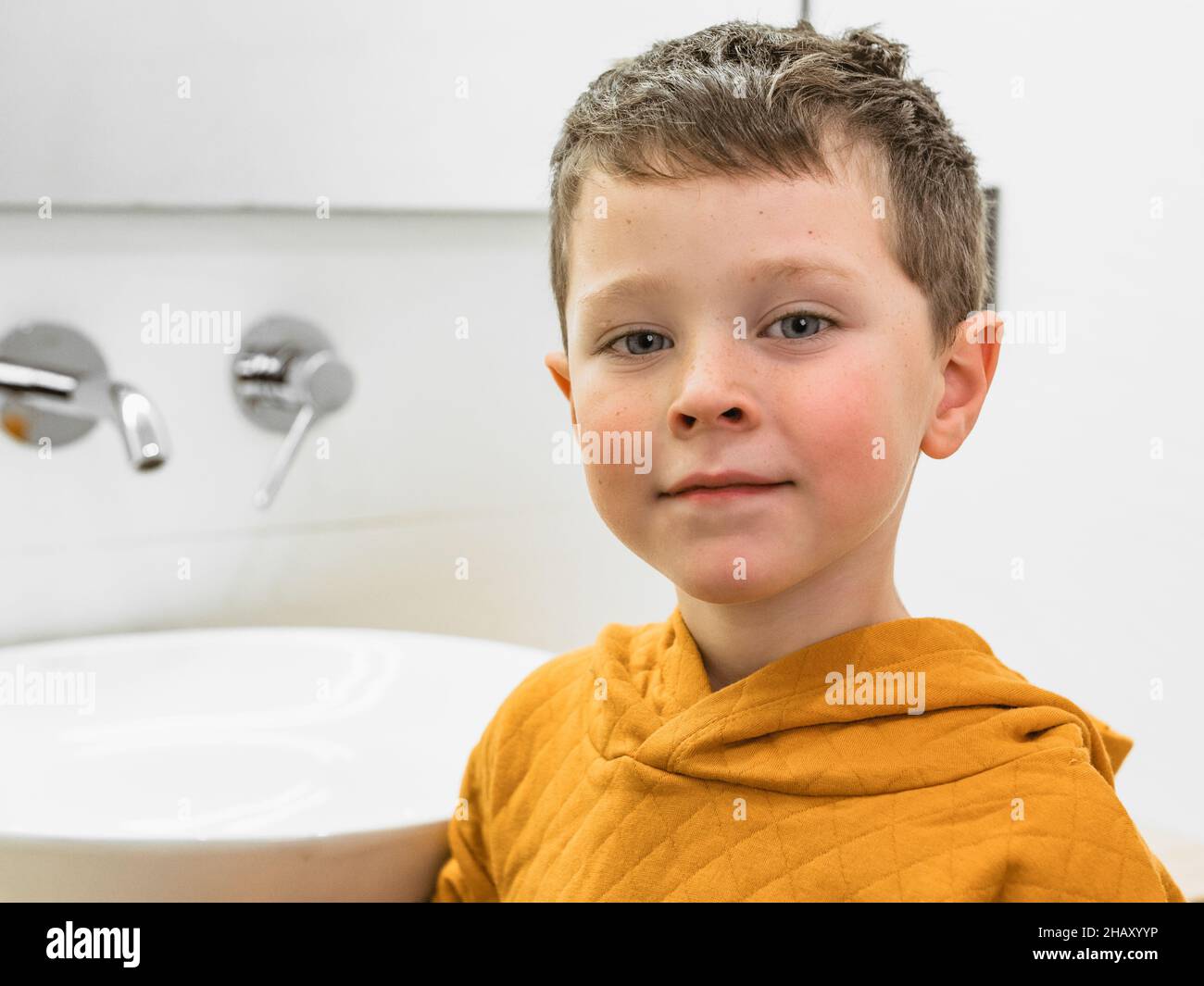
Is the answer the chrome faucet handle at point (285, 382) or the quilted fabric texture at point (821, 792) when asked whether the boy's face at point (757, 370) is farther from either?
the chrome faucet handle at point (285, 382)

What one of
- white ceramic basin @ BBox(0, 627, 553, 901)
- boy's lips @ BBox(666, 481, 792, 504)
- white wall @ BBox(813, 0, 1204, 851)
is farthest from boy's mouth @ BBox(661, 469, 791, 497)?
white wall @ BBox(813, 0, 1204, 851)

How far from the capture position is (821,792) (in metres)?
0.58

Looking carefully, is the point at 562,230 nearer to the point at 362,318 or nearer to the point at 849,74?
the point at 849,74

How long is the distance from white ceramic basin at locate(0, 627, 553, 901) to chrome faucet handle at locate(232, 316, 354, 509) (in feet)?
0.47

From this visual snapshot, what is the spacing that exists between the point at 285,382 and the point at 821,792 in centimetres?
66

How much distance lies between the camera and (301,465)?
1154 millimetres

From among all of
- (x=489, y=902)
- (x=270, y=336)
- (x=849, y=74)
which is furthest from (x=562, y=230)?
(x=270, y=336)

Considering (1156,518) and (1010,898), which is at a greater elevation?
(1156,518)

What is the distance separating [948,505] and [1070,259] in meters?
0.29

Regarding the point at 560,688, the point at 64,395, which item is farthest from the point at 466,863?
the point at 64,395

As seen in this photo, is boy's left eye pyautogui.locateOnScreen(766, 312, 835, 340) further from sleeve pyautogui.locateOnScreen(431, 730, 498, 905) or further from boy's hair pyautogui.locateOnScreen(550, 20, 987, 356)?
sleeve pyautogui.locateOnScreen(431, 730, 498, 905)

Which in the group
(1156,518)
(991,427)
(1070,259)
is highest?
(1070,259)

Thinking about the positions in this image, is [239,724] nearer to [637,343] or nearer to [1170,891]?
[637,343]

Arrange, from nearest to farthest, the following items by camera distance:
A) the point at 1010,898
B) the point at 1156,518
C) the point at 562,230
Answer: the point at 1010,898, the point at 562,230, the point at 1156,518
